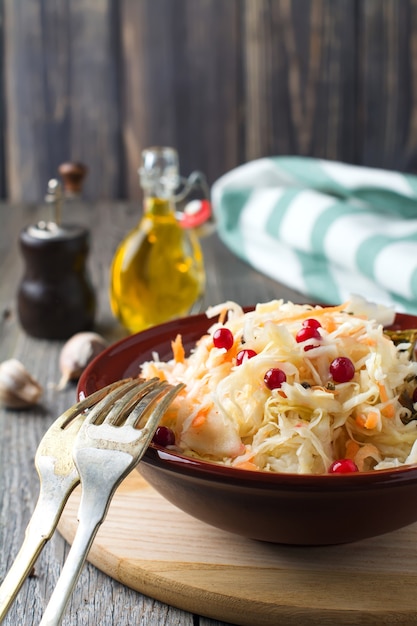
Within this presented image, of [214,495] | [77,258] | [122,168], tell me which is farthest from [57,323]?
[122,168]

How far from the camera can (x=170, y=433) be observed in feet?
3.77

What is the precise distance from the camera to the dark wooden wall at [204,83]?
373 centimetres

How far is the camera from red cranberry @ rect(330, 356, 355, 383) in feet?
3.85

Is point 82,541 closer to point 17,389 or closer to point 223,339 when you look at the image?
point 223,339

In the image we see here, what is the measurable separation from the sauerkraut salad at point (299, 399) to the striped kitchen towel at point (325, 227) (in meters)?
0.73

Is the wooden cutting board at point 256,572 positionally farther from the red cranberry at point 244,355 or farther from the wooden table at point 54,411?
the red cranberry at point 244,355

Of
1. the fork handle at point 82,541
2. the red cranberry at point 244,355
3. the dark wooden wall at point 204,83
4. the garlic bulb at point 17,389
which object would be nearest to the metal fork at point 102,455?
the fork handle at point 82,541

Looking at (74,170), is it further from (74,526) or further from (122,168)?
(74,526)

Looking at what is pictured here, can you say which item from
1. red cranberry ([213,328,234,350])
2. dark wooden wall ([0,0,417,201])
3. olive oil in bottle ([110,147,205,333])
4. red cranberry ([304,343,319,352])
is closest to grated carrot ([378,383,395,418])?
red cranberry ([304,343,319,352])

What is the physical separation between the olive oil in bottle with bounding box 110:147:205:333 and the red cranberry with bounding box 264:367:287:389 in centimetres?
89

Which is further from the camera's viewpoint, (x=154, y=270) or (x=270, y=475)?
(x=154, y=270)

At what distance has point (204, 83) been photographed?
150 inches

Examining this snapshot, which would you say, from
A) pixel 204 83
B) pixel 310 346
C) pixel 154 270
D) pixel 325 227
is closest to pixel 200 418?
pixel 310 346

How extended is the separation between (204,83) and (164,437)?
2.90 metres
